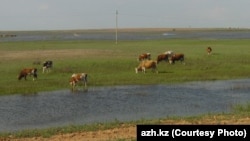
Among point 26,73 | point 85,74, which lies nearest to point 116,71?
point 85,74

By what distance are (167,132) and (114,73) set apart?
24.3 meters

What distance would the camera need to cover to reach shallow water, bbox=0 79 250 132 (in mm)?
18875

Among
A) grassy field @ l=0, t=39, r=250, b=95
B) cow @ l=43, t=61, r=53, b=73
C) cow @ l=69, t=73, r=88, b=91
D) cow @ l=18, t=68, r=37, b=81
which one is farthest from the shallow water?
cow @ l=43, t=61, r=53, b=73

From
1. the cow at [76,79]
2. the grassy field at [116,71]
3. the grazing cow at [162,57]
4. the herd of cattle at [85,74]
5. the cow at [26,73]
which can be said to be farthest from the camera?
the grazing cow at [162,57]

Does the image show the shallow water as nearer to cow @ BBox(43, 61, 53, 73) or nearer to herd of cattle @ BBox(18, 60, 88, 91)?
herd of cattle @ BBox(18, 60, 88, 91)

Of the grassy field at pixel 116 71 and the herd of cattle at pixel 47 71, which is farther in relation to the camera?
the grassy field at pixel 116 71

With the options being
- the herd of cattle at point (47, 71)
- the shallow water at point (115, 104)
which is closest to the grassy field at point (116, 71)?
the herd of cattle at point (47, 71)

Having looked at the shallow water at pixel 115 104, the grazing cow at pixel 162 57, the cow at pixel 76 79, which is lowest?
the shallow water at pixel 115 104

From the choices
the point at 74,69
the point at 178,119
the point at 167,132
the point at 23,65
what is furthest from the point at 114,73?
the point at 167,132

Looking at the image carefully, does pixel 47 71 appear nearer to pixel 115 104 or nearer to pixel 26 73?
pixel 26 73

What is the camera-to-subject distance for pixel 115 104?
22250mm

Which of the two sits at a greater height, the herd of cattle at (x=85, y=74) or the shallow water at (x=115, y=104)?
the herd of cattle at (x=85, y=74)

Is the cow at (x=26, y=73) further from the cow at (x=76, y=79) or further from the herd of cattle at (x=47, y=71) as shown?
the cow at (x=76, y=79)

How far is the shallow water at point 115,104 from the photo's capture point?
18.9m
